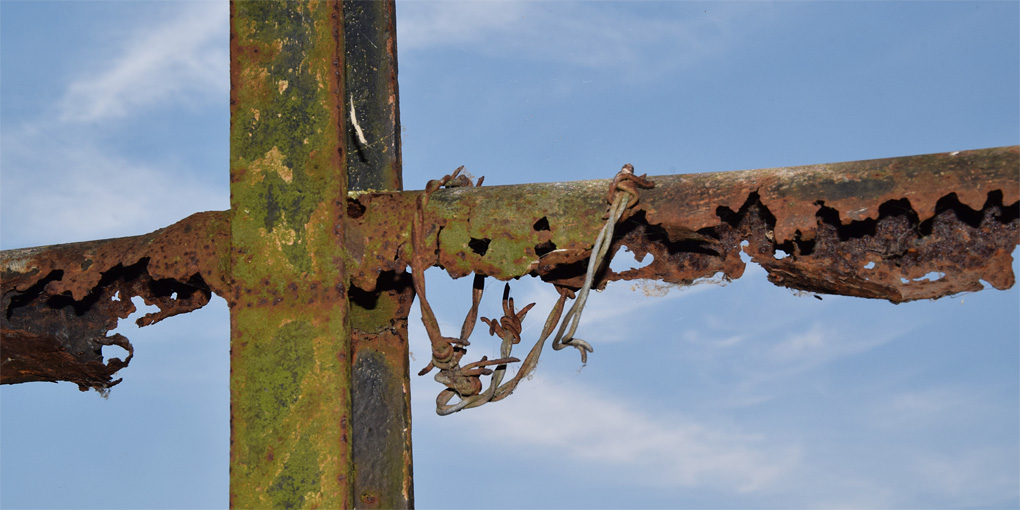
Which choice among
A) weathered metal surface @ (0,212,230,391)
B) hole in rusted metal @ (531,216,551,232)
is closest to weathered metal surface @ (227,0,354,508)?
weathered metal surface @ (0,212,230,391)

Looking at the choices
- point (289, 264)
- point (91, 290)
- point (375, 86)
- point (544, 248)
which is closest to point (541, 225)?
point (544, 248)

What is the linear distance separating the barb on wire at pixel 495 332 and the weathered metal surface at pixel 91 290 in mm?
648

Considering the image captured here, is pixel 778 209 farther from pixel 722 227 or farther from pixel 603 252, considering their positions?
pixel 603 252

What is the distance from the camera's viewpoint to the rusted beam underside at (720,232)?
262 cm

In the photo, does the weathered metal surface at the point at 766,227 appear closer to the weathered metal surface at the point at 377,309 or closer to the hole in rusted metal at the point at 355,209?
the hole in rusted metal at the point at 355,209

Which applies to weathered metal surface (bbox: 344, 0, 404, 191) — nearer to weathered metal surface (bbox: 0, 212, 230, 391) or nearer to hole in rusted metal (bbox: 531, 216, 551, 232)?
weathered metal surface (bbox: 0, 212, 230, 391)

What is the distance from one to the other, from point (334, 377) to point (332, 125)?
0.75m

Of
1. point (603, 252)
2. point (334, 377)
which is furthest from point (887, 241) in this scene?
point (334, 377)

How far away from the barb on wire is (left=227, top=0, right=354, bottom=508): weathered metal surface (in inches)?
9.2

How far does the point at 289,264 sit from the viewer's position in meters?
2.94

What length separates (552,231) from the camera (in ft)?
9.42

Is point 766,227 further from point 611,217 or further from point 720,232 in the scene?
point 611,217

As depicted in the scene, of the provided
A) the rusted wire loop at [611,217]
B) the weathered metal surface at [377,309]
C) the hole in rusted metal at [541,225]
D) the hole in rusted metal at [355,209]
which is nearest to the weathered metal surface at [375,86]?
the weathered metal surface at [377,309]

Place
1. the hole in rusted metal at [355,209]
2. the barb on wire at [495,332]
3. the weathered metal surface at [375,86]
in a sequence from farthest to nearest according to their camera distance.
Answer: the weathered metal surface at [375,86], the hole in rusted metal at [355,209], the barb on wire at [495,332]
